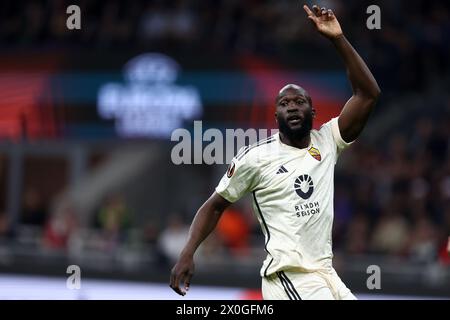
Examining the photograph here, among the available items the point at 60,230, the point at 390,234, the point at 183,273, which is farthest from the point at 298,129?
the point at 60,230

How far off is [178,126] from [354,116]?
10330 millimetres

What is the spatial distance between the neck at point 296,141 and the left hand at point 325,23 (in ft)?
2.27

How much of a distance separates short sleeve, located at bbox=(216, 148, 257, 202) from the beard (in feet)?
1.01

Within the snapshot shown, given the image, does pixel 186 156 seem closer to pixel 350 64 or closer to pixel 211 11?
pixel 211 11

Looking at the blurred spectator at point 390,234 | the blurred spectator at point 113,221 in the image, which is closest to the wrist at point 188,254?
the blurred spectator at point 390,234

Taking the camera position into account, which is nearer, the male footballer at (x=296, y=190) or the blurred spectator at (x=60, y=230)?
the male footballer at (x=296, y=190)

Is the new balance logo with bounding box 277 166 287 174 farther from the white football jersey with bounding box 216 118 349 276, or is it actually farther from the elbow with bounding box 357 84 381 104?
the elbow with bounding box 357 84 381 104

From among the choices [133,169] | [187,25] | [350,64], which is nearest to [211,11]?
[187,25]

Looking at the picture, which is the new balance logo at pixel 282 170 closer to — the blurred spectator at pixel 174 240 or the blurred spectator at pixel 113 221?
the blurred spectator at pixel 174 240

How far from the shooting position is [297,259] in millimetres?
7000

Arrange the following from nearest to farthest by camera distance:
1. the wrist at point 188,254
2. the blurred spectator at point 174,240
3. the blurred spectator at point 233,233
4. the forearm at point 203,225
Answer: the wrist at point 188,254 → the forearm at point 203,225 → the blurred spectator at point 174,240 → the blurred spectator at point 233,233

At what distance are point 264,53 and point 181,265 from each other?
34.7 ft

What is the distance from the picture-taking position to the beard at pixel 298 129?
280 inches

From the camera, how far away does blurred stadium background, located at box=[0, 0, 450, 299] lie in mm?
14281
